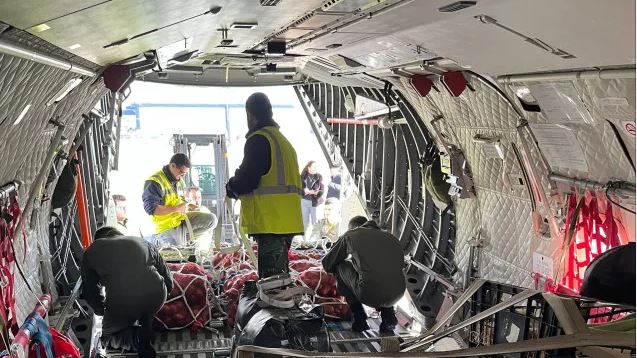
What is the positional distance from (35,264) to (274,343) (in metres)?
2.50

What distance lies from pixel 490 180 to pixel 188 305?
9.11 feet

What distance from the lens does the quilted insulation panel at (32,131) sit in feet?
9.05

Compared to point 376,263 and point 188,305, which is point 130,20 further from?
point 188,305

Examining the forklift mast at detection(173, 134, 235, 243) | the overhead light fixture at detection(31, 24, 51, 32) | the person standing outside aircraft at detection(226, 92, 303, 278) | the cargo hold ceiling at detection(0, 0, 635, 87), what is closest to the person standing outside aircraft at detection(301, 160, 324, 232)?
the forklift mast at detection(173, 134, 235, 243)

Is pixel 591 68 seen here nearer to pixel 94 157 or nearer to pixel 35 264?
pixel 35 264

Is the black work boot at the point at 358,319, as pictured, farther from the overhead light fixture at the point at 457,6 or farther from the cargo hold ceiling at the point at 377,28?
the overhead light fixture at the point at 457,6

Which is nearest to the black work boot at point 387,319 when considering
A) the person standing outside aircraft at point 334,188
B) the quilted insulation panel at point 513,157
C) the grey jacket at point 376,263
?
the grey jacket at point 376,263

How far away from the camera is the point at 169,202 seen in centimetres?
790

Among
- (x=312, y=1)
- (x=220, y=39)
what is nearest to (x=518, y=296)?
(x=312, y=1)

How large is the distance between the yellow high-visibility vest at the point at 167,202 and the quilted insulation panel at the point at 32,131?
2.27m

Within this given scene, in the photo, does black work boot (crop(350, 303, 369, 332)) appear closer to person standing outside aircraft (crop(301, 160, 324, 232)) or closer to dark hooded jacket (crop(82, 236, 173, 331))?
dark hooded jacket (crop(82, 236, 173, 331))

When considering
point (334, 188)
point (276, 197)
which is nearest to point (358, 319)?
point (276, 197)

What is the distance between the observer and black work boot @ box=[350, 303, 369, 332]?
5578mm

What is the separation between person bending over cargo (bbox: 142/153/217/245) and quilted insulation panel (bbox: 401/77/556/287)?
10.6ft
